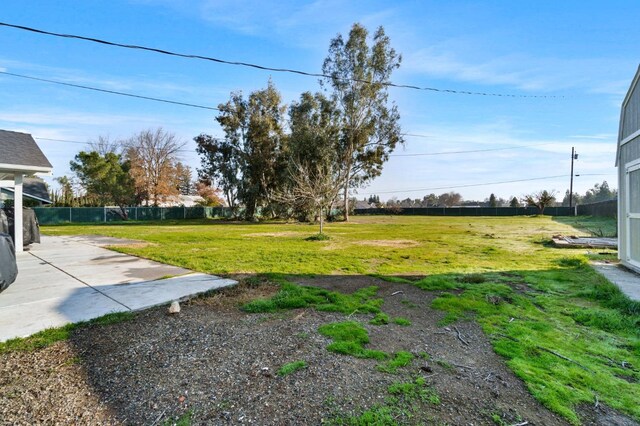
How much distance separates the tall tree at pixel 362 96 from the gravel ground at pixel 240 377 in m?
19.4

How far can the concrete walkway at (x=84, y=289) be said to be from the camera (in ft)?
11.2

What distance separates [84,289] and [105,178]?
981 inches

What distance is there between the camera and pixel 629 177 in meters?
5.96

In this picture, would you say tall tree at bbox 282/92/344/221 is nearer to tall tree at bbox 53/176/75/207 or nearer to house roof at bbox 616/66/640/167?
house roof at bbox 616/66/640/167

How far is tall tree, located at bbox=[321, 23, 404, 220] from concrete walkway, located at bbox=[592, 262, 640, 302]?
54.1 feet

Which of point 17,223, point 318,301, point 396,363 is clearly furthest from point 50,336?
point 17,223

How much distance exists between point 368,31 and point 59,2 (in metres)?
20.7

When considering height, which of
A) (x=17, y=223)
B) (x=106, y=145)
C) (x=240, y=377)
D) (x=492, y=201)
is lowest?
(x=240, y=377)

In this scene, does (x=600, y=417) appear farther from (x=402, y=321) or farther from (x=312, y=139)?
(x=312, y=139)

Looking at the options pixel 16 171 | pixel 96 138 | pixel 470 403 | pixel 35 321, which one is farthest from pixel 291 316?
pixel 96 138

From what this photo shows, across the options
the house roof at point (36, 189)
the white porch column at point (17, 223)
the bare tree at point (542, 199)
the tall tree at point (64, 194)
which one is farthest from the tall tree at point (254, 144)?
the bare tree at point (542, 199)

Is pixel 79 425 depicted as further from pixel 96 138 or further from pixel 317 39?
pixel 96 138

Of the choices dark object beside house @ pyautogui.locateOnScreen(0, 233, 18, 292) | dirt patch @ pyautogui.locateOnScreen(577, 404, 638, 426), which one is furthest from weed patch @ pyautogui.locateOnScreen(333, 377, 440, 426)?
dark object beside house @ pyautogui.locateOnScreen(0, 233, 18, 292)

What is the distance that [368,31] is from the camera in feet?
74.0
